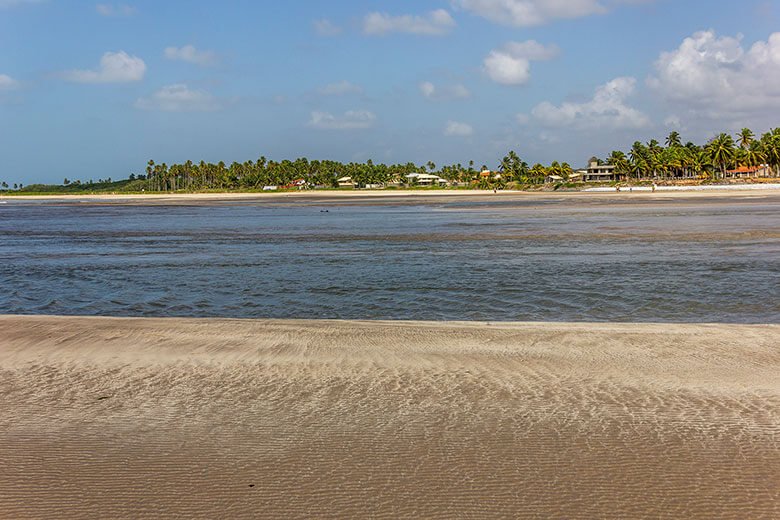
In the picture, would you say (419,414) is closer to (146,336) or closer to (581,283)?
(146,336)

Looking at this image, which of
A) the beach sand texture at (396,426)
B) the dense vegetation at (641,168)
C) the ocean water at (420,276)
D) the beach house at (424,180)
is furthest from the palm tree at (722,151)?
the beach sand texture at (396,426)

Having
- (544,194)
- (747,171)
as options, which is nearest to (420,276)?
(544,194)

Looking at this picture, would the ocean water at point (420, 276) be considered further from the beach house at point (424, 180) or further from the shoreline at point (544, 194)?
the beach house at point (424, 180)

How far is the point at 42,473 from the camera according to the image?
187 inches

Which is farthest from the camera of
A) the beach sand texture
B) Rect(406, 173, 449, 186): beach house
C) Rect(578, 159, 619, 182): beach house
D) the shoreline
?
Rect(406, 173, 449, 186): beach house

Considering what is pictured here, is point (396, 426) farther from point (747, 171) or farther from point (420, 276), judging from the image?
point (747, 171)

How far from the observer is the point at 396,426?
5574mm

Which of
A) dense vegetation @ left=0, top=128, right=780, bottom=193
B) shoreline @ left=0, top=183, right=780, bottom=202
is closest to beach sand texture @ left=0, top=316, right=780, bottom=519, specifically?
shoreline @ left=0, top=183, right=780, bottom=202

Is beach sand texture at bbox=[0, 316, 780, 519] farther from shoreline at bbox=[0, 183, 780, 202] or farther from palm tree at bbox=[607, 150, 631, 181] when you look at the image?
palm tree at bbox=[607, 150, 631, 181]

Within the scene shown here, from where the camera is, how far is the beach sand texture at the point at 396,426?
168 inches

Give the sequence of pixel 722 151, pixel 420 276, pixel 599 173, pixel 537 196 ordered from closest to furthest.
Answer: pixel 420 276, pixel 537 196, pixel 722 151, pixel 599 173

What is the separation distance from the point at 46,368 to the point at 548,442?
5540 millimetres

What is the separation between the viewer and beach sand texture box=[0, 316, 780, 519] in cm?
428

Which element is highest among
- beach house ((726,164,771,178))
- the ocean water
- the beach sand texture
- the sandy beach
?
beach house ((726,164,771,178))
